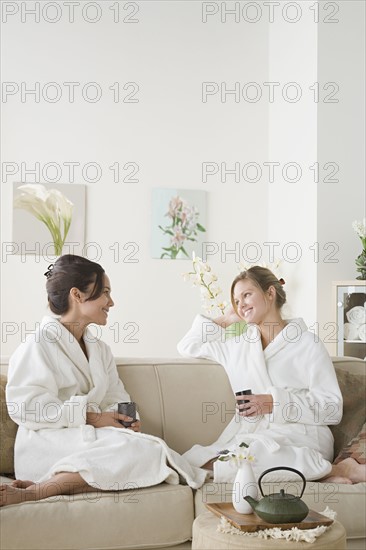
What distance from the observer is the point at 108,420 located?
2.91m

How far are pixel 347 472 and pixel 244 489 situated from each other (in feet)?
2.33

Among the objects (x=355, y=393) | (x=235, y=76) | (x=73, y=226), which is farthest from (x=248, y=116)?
(x=355, y=393)

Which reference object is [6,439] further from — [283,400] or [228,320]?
[228,320]

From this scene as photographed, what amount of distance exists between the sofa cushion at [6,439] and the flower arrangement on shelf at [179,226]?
8.51 feet

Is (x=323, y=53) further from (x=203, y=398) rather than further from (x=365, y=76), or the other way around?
(x=203, y=398)

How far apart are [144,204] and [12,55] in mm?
1319

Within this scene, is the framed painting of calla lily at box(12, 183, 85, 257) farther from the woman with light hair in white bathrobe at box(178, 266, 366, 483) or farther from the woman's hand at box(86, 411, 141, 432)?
the woman's hand at box(86, 411, 141, 432)

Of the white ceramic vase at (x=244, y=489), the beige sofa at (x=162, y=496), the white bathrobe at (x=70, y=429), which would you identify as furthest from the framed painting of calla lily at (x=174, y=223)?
the white ceramic vase at (x=244, y=489)

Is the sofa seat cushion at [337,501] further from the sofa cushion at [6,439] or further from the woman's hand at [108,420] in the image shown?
the sofa cushion at [6,439]

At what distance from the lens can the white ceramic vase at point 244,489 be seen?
2.30 m

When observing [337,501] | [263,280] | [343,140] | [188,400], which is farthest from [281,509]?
[343,140]

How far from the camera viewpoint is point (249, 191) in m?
5.54

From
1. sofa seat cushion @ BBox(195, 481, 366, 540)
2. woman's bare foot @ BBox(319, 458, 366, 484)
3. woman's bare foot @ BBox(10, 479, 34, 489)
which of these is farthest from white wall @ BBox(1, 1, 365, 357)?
woman's bare foot @ BBox(10, 479, 34, 489)

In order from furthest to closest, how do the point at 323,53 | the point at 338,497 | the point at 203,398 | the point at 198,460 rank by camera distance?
1. the point at 323,53
2. the point at 203,398
3. the point at 198,460
4. the point at 338,497
